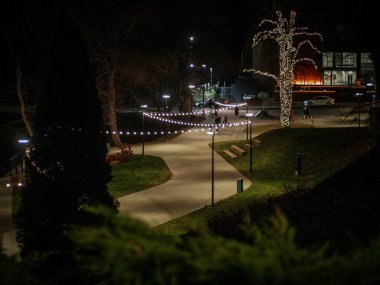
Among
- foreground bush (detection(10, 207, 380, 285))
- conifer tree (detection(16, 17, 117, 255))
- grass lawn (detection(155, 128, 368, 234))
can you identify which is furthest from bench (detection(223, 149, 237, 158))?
foreground bush (detection(10, 207, 380, 285))

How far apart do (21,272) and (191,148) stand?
31.8 metres

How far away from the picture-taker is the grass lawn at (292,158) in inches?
785

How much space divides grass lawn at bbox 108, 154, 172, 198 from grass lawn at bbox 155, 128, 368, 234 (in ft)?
12.2

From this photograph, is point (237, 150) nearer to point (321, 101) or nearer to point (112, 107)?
point (112, 107)

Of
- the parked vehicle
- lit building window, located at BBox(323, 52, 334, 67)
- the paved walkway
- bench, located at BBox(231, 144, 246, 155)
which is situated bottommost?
the paved walkway

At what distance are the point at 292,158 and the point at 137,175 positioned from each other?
7.17 metres

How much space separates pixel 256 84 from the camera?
8306 centimetres

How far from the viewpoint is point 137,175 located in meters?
26.4

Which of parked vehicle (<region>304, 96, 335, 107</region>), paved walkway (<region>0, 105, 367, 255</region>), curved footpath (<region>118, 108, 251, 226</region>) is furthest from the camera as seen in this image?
parked vehicle (<region>304, 96, 335, 107</region>)

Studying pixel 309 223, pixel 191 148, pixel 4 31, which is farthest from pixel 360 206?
pixel 191 148

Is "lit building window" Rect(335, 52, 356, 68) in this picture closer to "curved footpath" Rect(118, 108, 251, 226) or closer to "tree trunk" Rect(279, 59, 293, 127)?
"tree trunk" Rect(279, 59, 293, 127)

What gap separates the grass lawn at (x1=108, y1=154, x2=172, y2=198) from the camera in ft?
76.9

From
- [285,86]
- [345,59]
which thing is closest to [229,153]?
[285,86]

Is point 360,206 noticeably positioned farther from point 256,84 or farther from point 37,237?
point 256,84
